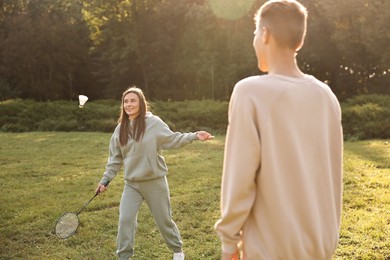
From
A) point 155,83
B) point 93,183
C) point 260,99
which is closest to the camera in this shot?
point 260,99

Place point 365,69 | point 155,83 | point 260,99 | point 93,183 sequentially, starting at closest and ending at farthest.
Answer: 1. point 260,99
2. point 93,183
3. point 365,69
4. point 155,83

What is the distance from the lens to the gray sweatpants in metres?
5.59

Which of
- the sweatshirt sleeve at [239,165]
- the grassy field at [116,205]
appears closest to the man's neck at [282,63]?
the sweatshirt sleeve at [239,165]

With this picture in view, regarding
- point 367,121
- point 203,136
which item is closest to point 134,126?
point 203,136

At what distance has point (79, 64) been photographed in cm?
4559

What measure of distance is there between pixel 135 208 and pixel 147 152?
0.63 metres

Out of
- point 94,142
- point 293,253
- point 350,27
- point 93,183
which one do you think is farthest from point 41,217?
point 350,27

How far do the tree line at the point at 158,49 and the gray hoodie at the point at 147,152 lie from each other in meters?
28.3

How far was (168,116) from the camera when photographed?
81.1 feet

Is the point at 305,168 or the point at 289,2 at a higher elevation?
the point at 289,2

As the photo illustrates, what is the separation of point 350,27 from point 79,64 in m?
23.9

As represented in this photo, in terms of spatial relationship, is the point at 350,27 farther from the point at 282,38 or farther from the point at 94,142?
the point at 282,38

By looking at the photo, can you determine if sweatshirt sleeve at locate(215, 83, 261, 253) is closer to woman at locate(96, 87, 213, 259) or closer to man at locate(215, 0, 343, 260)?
man at locate(215, 0, 343, 260)

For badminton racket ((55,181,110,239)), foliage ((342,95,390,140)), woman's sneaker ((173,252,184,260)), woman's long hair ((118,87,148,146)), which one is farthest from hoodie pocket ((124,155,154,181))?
foliage ((342,95,390,140))
